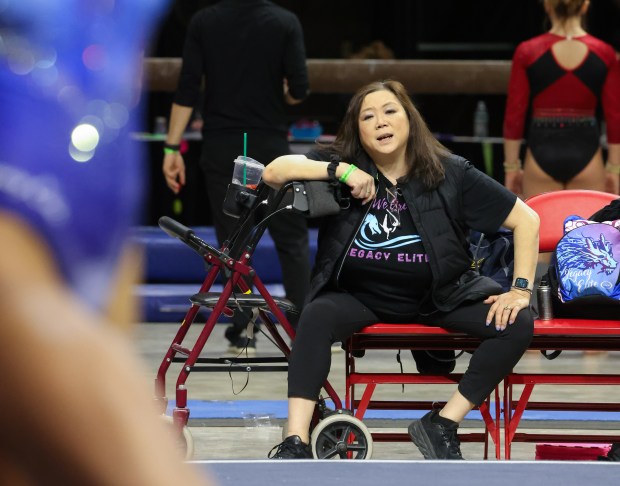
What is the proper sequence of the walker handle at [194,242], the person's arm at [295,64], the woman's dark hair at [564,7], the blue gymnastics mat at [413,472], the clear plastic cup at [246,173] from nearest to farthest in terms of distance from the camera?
the blue gymnastics mat at [413,472] < the walker handle at [194,242] < the clear plastic cup at [246,173] < the woman's dark hair at [564,7] < the person's arm at [295,64]

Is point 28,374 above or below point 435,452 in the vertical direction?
above

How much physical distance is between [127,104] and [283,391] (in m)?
4.62

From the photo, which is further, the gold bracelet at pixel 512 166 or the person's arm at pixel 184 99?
the gold bracelet at pixel 512 166

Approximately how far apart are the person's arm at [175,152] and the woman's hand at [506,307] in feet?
6.24

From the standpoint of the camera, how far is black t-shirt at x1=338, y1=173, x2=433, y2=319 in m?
4.07

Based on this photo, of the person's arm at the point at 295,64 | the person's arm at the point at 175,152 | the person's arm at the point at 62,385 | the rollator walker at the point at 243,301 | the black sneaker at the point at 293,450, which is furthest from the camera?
the person's arm at the point at 295,64

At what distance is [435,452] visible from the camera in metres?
3.84

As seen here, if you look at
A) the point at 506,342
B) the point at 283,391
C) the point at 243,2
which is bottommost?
the point at 283,391

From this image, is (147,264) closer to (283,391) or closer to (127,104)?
(283,391)

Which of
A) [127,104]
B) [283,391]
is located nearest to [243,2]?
[283,391]

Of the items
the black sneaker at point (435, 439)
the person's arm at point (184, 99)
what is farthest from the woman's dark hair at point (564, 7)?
the black sneaker at point (435, 439)

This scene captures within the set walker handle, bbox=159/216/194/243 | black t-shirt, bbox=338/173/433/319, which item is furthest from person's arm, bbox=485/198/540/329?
walker handle, bbox=159/216/194/243

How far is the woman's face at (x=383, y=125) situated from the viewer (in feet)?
13.8

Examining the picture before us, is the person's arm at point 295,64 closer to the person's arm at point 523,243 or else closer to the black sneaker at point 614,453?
the person's arm at point 523,243
